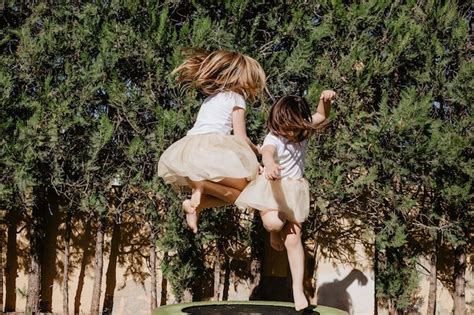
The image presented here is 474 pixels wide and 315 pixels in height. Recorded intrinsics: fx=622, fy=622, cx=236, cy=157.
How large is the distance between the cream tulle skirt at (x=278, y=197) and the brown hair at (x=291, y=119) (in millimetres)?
364

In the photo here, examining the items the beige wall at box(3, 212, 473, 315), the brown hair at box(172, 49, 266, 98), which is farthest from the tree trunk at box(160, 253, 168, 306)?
the brown hair at box(172, 49, 266, 98)

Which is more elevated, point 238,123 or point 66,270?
point 238,123

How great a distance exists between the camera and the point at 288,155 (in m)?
4.80

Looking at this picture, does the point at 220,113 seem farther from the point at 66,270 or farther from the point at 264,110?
the point at 66,270

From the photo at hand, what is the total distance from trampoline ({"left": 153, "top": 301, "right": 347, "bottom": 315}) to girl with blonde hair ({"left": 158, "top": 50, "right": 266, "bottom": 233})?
0.77m

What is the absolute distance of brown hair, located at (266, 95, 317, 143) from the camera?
4.63 m

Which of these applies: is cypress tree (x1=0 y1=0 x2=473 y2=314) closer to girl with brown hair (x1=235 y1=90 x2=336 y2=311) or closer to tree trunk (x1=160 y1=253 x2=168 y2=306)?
tree trunk (x1=160 y1=253 x2=168 y2=306)

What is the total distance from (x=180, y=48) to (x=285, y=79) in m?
1.40

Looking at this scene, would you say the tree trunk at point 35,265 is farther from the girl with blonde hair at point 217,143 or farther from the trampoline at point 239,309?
the girl with blonde hair at point 217,143

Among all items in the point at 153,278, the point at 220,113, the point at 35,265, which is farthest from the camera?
the point at 35,265

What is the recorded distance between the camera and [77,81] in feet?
25.6

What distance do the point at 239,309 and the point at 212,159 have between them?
1.57m

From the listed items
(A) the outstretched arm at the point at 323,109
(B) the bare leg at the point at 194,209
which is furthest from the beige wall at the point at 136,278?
(A) the outstretched arm at the point at 323,109

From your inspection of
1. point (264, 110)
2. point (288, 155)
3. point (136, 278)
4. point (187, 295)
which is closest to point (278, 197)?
point (288, 155)
